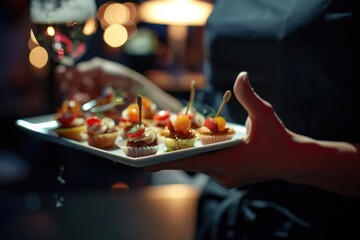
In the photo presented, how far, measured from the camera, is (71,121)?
6.40 ft

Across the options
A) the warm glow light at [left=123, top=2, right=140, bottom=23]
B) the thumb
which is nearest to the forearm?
the thumb

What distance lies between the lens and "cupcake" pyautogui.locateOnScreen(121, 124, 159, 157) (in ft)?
5.15

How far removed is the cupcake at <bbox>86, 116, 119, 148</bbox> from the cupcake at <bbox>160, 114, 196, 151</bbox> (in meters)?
0.19

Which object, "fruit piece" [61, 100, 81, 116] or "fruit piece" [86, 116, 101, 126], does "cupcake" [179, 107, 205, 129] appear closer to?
"fruit piece" [86, 116, 101, 126]

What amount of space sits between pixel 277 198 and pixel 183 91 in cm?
440

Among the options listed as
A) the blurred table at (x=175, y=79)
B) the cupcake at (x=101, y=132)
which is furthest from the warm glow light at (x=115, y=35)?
the cupcake at (x=101, y=132)

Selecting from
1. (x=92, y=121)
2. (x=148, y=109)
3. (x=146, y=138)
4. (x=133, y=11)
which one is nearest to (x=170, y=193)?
(x=148, y=109)

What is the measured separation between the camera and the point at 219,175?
1.60 m

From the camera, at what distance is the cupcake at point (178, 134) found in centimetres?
163

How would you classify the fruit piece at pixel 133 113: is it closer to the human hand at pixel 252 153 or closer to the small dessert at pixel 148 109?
the small dessert at pixel 148 109

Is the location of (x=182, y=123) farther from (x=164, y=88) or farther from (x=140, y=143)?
(x=164, y=88)

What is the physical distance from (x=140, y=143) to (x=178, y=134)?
162mm

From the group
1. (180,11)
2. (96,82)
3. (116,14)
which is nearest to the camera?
(96,82)

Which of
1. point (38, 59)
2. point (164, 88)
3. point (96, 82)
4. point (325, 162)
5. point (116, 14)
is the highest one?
point (116, 14)
